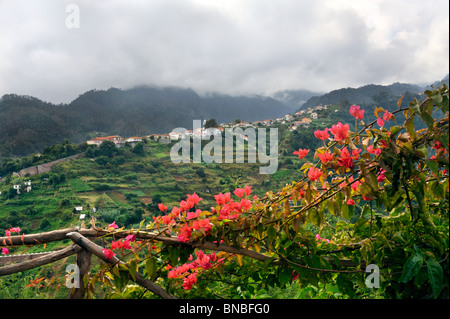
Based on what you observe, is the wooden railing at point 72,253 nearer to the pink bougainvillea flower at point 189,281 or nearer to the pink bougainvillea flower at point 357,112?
the pink bougainvillea flower at point 189,281

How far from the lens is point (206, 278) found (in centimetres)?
129

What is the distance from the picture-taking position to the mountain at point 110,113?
118 feet

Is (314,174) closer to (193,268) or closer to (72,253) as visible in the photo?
(193,268)

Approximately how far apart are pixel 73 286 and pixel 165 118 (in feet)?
167

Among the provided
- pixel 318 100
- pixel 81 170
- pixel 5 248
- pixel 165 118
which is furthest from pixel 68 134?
pixel 318 100

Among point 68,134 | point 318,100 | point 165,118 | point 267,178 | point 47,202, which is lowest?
point 47,202

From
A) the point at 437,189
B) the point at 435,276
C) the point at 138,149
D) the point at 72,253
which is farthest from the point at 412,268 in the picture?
the point at 138,149

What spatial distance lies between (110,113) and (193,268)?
167 feet

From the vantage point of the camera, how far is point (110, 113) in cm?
4794

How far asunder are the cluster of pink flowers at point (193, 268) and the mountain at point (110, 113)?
3937 cm

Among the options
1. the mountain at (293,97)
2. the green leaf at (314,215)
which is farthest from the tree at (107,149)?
the mountain at (293,97)

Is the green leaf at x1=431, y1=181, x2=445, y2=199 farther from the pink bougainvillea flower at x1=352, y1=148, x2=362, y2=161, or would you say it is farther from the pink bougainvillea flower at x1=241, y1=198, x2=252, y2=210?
the pink bougainvillea flower at x1=241, y1=198, x2=252, y2=210

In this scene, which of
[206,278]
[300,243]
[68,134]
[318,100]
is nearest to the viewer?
[300,243]
